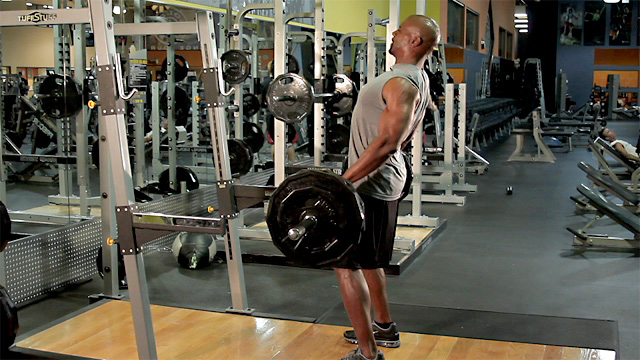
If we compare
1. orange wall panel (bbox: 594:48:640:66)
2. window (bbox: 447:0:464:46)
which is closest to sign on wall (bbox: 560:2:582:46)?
orange wall panel (bbox: 594:48:640:66)

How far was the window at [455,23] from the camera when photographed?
Answer: 12.5 m

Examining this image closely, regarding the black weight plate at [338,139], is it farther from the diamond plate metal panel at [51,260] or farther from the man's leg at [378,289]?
the man's leg at [378,289]

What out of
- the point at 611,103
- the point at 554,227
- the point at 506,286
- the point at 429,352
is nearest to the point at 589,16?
the point at 611,103

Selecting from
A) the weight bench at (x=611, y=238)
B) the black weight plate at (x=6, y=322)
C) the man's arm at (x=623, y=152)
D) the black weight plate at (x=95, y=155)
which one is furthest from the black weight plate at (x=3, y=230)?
the man's arm at (x=623, y=152)

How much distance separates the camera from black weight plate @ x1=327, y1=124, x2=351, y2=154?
607 cm

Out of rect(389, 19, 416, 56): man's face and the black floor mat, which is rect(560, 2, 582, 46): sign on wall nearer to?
the black floor mat

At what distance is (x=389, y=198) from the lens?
2531 mm

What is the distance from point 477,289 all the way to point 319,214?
204 centimetres

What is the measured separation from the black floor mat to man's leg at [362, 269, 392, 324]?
356mm

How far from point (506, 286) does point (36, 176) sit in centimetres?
368

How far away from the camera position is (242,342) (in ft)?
9.56

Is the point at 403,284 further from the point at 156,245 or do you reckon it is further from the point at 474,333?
the point at 156,245

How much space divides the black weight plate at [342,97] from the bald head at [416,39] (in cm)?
279

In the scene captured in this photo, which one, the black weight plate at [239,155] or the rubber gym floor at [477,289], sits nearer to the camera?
the rubber gym floor at [477,289]
